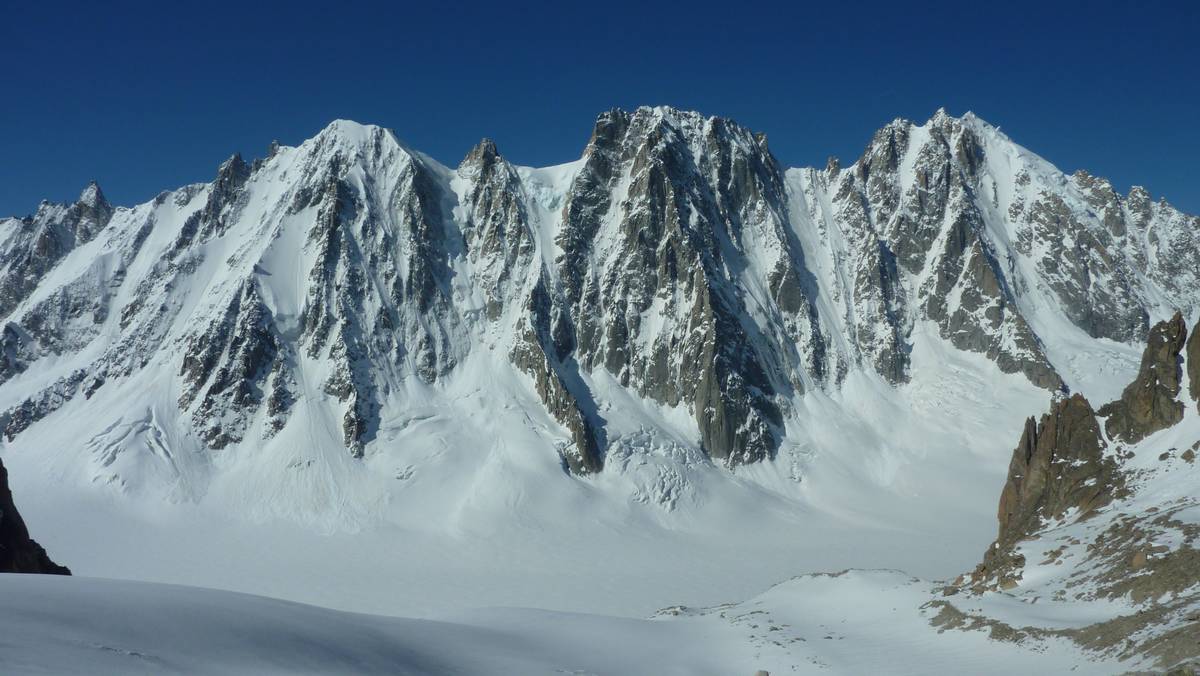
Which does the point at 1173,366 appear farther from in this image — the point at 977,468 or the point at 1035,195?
the point at 1035,195

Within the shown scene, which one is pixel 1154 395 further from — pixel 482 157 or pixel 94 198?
pixel 94 198

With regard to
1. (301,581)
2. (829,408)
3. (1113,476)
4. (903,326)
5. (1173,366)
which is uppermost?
(903,326)

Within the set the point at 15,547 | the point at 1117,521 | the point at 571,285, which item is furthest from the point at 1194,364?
the point at 571,285

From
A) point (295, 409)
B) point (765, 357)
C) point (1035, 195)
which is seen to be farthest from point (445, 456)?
point (1035, 195)

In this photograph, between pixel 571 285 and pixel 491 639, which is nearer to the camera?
pixel 491 639

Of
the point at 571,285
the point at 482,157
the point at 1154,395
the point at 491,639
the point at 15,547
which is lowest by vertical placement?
the point at 491,639

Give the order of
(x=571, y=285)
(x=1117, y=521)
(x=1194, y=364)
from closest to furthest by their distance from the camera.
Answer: (x=1117, y=521)
(x=1194, y=364)
(x=571, y=285)
